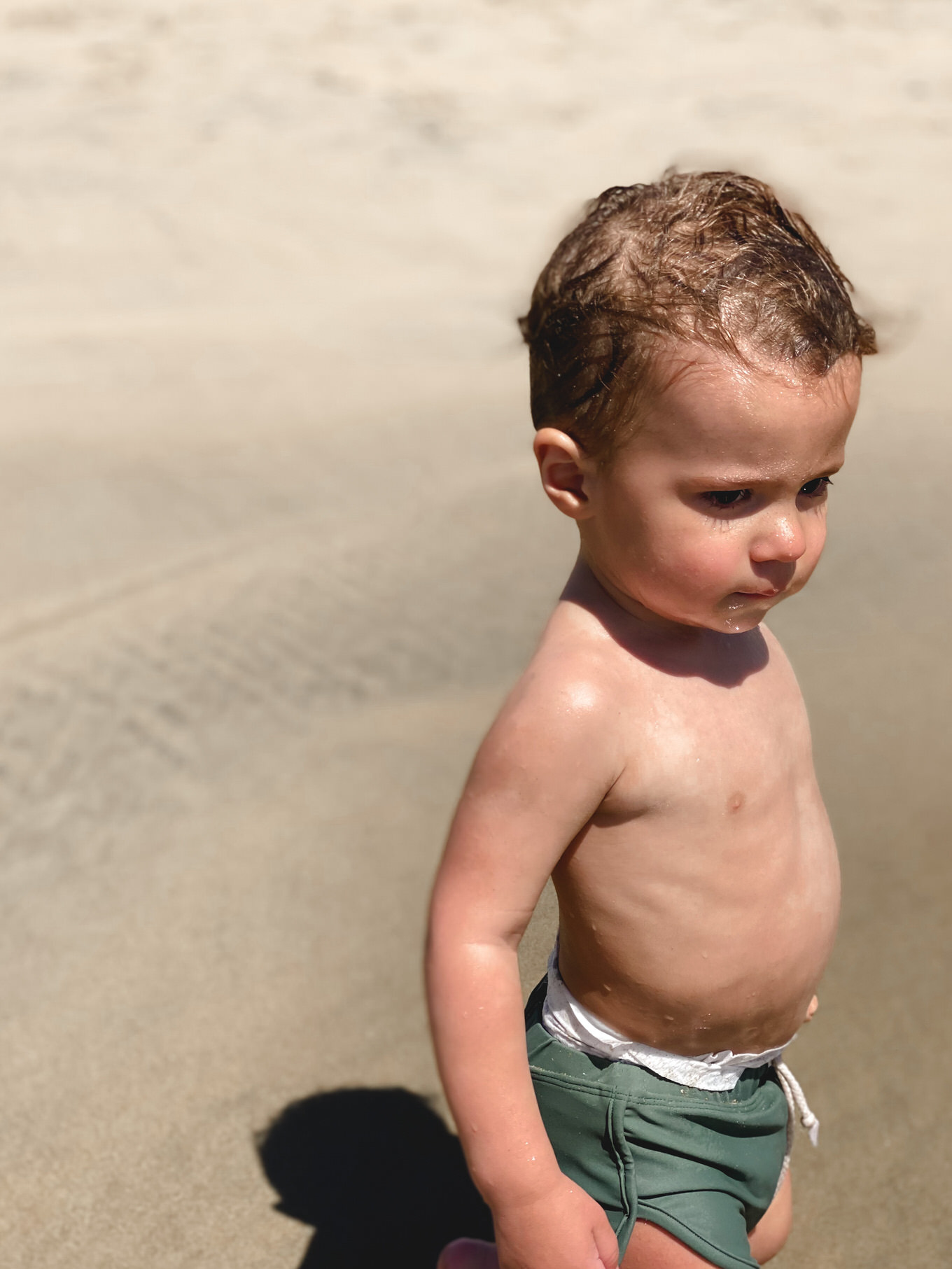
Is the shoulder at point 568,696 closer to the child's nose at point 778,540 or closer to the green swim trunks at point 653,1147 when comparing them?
the child's nose at point 778,540

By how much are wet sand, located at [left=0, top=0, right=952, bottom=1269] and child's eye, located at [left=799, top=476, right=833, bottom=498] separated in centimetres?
28

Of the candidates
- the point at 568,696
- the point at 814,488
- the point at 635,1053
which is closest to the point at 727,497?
the point at 814,488

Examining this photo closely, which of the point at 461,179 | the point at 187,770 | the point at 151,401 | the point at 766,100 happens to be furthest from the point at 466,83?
the point at 187,770

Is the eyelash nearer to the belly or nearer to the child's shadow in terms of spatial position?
the belly

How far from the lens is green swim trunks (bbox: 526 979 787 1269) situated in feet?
4.38

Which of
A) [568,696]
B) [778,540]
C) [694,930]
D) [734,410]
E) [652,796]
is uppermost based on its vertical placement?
[734,410]

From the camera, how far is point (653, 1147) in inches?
53.4

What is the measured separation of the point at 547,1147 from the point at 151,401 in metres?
3.56

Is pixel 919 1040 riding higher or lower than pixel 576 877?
lower

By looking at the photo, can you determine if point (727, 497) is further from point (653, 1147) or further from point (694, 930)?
point (653, 1147)

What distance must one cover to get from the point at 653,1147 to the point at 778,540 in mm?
644

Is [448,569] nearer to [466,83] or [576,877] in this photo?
[576,877]

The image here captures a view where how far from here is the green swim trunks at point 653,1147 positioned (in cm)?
133

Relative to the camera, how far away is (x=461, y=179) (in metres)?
6.61
